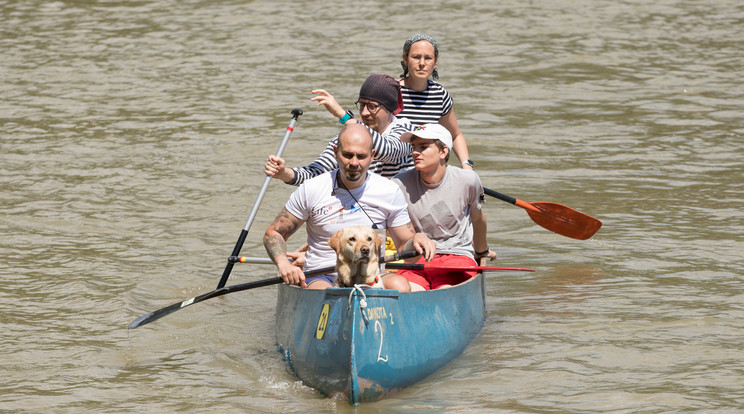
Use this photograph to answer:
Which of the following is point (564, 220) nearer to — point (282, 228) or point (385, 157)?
point (385, 157)

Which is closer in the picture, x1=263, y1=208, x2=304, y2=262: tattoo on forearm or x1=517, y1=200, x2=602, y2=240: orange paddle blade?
x1=263, y1=208, x2=304, y2=262: tattoo on forearm

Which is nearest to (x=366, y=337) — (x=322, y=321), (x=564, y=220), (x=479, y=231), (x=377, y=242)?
(x=322, y=321)

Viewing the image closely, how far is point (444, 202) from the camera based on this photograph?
6520 millimetres

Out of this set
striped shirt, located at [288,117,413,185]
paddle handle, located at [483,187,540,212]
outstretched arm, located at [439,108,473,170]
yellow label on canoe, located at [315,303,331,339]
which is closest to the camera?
yellow label on canoe, located at [315,303,331,339]

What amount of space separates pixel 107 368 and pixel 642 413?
313cm

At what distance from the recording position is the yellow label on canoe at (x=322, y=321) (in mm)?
5465

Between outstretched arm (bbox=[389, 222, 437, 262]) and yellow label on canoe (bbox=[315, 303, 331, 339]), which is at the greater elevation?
outstretched arm (bbox=[389, 222, 437, 262])

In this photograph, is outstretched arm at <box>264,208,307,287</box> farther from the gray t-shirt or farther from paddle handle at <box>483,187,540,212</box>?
paddle handle at <box>483,187,540,212</box>

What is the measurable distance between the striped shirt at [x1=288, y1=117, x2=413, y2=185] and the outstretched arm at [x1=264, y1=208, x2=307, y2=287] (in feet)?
2.22

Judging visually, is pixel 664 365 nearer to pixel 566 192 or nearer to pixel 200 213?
pixel 566 192

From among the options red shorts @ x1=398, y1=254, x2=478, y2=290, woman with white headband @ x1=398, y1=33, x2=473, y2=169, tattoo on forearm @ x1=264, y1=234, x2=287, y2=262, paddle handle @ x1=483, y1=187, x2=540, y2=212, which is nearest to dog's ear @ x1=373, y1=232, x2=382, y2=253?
tattoo on forearm @ x1=264, y1=234, x2=287, y2=262

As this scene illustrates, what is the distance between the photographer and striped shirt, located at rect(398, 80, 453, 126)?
763 cm

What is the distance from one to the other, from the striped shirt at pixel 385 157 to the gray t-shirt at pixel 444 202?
181mm

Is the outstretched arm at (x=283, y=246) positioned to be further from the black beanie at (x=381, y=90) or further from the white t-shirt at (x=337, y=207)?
the black beanie at (x=381, y=90)
